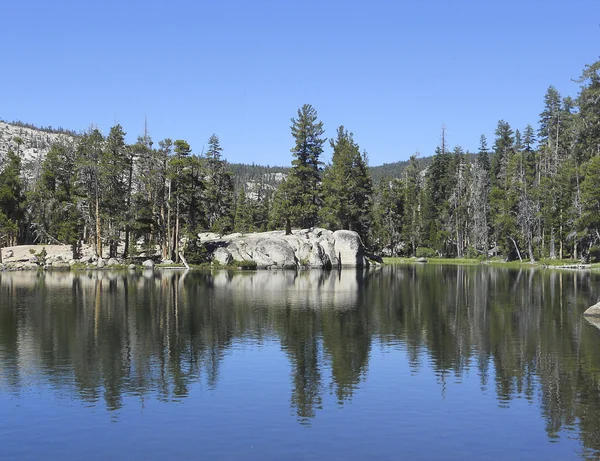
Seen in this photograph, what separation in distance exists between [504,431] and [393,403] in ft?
12.9

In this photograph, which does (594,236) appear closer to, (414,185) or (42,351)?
(414,185)

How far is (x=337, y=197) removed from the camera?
10206cm

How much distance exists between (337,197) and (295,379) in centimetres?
7869

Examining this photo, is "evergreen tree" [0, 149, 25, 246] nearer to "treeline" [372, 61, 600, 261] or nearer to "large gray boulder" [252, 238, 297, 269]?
"large gray boulder" [252, 238, 297, 269]

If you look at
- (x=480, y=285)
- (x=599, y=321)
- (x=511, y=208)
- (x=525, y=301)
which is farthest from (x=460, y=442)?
(x=511, y=208)

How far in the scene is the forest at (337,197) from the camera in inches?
3223

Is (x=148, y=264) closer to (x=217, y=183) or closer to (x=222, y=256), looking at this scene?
(x=222, y=256)

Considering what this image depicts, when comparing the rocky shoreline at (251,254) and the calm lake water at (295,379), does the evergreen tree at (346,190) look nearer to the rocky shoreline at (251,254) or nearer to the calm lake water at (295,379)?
the rocky shoreline at (251,254)

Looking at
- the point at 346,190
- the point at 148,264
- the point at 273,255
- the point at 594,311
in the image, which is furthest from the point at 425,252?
the point at 594,311

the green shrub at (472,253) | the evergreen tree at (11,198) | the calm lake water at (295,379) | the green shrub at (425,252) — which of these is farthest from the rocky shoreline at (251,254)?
the green shrub at (472,253)

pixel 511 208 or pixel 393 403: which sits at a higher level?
pixel 511 208

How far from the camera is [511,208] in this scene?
114062 millimetres

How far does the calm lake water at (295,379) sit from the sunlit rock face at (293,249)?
121ft

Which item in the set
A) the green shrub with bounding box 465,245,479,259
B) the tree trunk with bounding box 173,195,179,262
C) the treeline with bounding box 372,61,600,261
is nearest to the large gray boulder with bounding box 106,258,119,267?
the tree trunk with bounding box 173,195,179,262
